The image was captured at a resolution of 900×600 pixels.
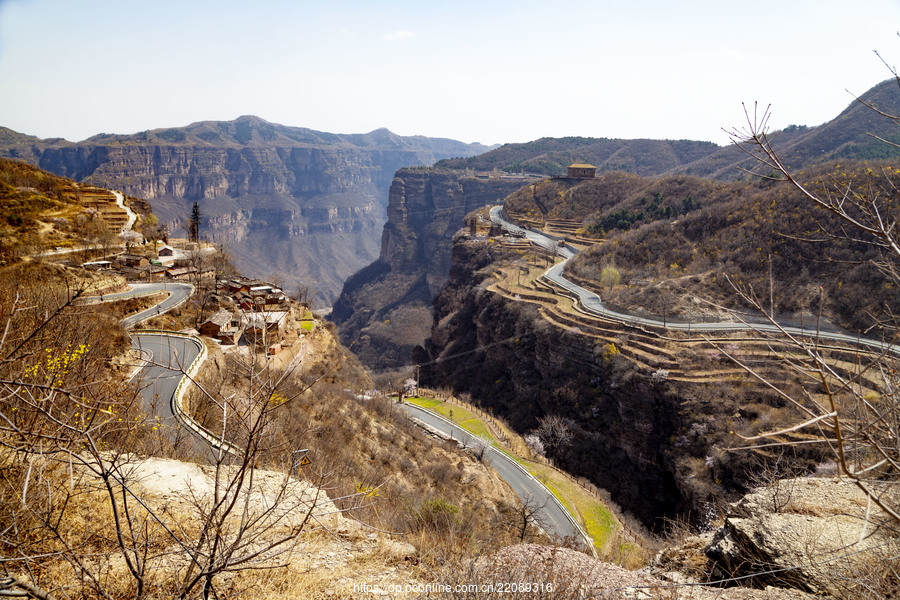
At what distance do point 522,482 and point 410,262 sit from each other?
110252 millimetres

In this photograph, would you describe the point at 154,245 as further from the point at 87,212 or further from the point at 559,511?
the point at 559,511

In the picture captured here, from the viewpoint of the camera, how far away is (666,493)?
94.0 ft

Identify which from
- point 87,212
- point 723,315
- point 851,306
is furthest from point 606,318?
point 87,212

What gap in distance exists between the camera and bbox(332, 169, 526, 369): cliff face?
9994 centimetres

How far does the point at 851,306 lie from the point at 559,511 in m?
26.0

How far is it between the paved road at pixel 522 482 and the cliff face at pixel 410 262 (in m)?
56.3

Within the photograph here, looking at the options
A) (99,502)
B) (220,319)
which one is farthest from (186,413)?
(220,319)

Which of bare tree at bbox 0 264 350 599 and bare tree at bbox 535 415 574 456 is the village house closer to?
bare tree at bbox 0 264 350 599

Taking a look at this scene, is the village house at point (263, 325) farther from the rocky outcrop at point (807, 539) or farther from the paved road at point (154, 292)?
the rocky outcrop at point (807, 539)

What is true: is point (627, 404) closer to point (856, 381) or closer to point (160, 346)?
point (160, 346)

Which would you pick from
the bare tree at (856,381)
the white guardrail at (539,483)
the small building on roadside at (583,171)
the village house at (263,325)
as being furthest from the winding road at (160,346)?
the small building on roadside at (583,171)

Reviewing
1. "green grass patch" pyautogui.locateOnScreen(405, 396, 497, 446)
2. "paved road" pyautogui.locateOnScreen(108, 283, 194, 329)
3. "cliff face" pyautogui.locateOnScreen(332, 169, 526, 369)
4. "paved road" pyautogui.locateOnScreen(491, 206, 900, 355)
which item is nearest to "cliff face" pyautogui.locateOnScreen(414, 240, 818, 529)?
"paved road" pyautogui.locateOnScreen(491, 206, 900, 355)

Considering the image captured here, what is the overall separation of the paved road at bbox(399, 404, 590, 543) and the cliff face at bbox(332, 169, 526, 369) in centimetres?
5629

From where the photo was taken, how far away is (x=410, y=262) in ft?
440
